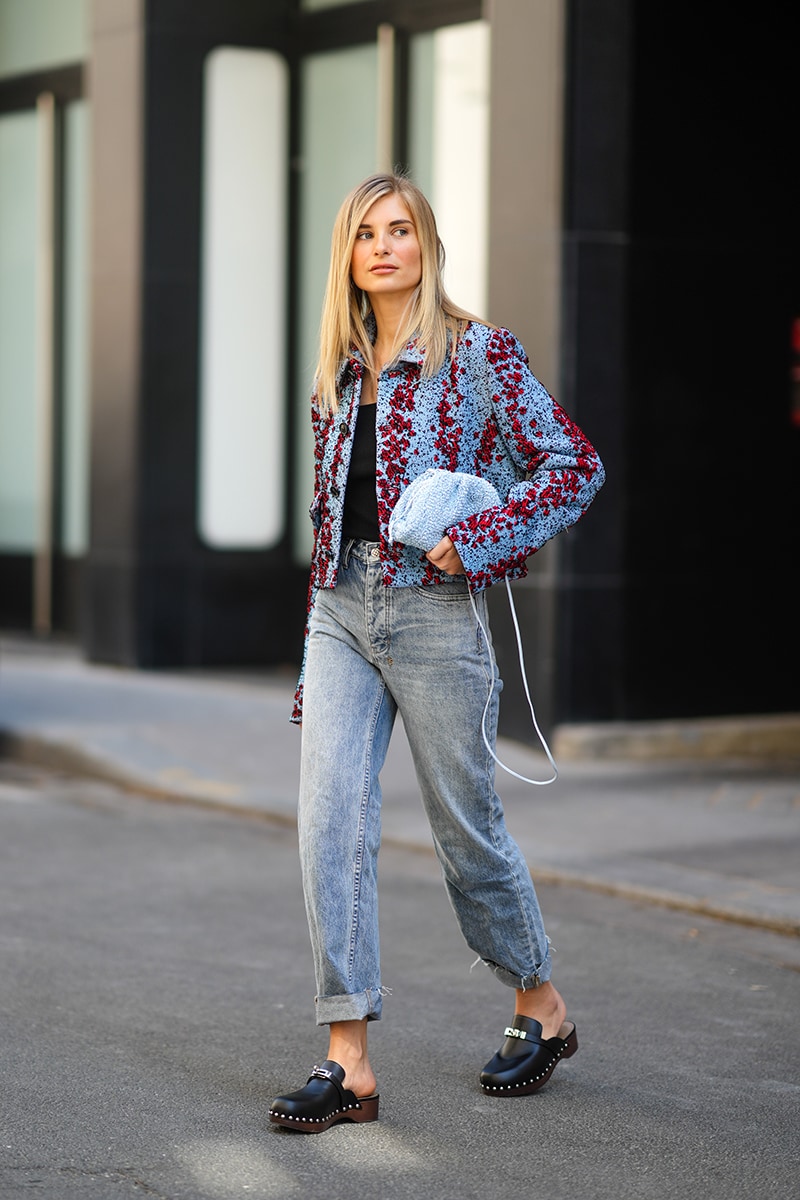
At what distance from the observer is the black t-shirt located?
4.20 meters

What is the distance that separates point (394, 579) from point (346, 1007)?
2.99ft

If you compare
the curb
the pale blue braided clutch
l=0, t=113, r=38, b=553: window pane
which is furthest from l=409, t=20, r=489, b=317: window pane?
the pale blue braided clutch

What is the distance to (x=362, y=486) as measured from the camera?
4215 mm

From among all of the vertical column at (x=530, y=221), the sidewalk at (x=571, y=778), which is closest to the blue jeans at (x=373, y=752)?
the sidewalk at (x=571, y=778)

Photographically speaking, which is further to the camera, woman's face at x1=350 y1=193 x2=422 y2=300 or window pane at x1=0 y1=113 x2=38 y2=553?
window pane at x1=0 y1=113 x2=38 y2=553

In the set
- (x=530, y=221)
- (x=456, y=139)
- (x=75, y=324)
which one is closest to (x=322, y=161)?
(x=456, y=139)

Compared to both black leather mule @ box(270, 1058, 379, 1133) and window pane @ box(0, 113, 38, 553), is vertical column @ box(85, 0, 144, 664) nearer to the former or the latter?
window pane @ box(0, 113, 38, 553)

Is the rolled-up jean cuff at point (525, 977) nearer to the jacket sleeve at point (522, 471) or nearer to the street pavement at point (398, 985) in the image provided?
the street pavement at point (398, 985)

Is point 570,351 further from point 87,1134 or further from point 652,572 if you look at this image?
point 87,1134

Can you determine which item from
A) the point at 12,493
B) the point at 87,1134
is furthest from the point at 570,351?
the point at 12,493

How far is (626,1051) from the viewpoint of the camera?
483 centimetres

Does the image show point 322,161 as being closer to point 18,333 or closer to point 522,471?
point 18,333

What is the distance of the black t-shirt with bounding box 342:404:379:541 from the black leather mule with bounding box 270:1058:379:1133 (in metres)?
1.14

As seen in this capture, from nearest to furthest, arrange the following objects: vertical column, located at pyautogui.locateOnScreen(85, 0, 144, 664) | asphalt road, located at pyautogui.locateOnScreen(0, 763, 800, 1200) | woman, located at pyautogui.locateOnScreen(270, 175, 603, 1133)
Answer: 1. asphalt road, located at pyautogui.locateOnScreen(0, 763, 800, 1200)
2. woman, located at pyautogui.locateOnScreen(270, 175, 603, 1133)
3. vertical column, located at pyautogui.locateOnScreen(85, 0, 144, 664)
